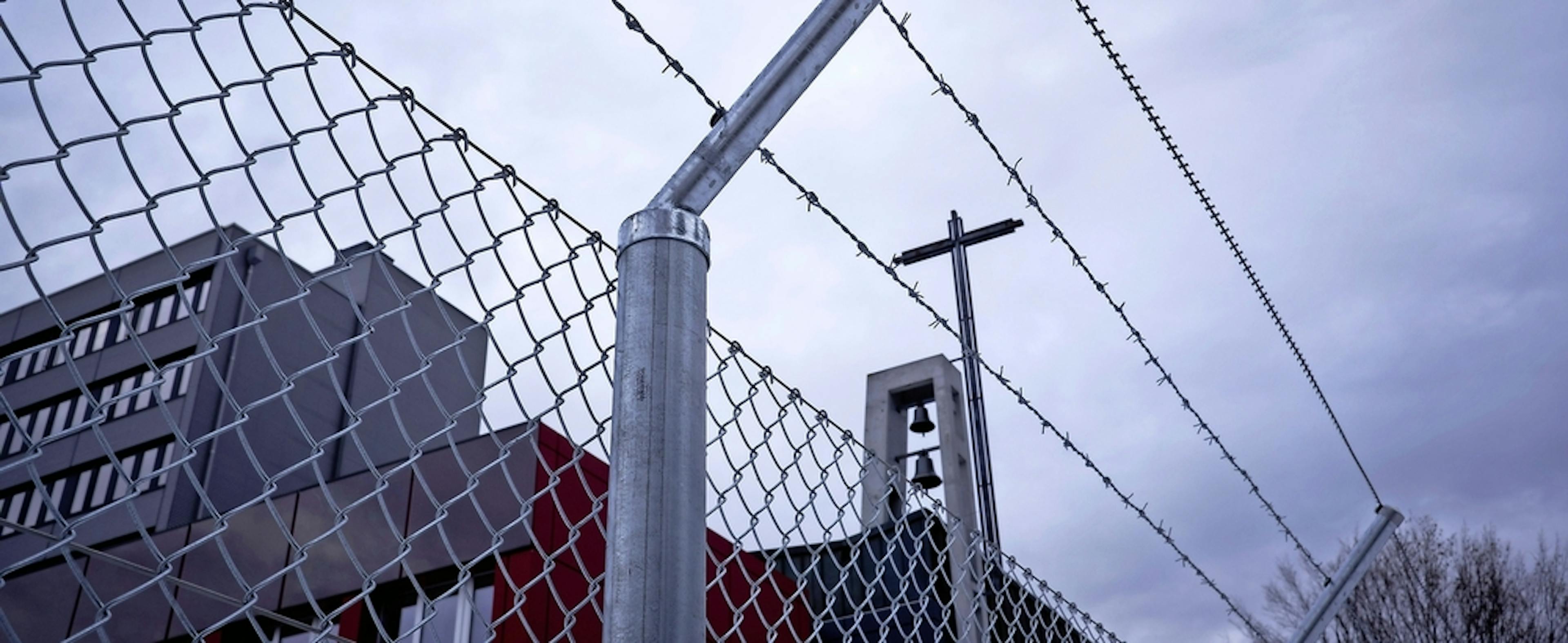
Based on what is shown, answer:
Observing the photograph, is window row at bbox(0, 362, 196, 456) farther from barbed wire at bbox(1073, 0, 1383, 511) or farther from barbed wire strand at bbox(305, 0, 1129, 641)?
barbed wire strand at bbox(305, 0, 1129, 641)

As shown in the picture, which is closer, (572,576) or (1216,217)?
(1216,217)

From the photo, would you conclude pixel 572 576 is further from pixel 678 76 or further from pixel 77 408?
pixel 77 408

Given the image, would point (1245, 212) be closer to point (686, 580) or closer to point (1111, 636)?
point (1111, 636)

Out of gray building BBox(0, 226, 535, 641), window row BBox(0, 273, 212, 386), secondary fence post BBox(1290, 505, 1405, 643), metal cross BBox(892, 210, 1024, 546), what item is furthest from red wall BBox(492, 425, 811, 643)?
window row BBox(0, 273, 212, 386)

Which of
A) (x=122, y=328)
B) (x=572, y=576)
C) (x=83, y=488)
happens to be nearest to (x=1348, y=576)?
(x=572, y=576)

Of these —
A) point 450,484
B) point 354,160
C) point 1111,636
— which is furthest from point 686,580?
point 450,484

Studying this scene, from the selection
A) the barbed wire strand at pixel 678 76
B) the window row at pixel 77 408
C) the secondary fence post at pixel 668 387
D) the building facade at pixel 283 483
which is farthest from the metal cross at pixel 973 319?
the window row at pixel 77 408

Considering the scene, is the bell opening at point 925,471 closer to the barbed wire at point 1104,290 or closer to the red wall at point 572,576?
the red wall at point 572,576

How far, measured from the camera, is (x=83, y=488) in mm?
31250

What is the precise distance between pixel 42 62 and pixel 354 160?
1.52 ft

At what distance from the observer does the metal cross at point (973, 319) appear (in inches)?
384

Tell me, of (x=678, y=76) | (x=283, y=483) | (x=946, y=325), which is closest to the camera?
(x=678, y=76)

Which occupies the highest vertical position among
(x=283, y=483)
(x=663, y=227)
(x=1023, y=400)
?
(x=283, y=483)

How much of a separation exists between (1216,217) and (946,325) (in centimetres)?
137
